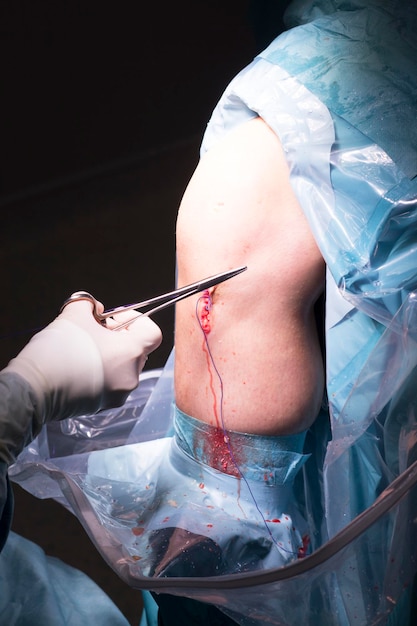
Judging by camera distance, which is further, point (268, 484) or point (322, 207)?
point (268, 484)

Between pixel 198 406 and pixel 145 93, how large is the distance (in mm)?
1294

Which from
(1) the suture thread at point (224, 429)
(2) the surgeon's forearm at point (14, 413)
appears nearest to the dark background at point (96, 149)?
(1) the suture thread at point (224, 429)

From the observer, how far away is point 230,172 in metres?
1.04

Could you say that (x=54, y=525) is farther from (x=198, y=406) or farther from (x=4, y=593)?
(x=198, y=406)

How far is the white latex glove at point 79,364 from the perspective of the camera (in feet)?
3.15

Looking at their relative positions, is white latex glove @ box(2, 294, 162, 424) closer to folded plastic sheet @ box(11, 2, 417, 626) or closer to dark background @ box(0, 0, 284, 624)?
folded plastic sheet @ box(11, 2, 417, 626)

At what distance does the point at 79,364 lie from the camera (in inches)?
38.7

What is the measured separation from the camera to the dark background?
1.96 meters

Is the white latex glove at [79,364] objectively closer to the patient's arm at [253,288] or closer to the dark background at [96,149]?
the patient's arm at [253,288]

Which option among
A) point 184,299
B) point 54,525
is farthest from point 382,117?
point 54,525

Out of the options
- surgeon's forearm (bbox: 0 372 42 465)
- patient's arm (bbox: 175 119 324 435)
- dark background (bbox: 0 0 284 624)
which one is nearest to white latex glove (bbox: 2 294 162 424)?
surgeon's forearm (bbox: 0 372 42 465)

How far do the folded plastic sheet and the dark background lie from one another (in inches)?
38.5

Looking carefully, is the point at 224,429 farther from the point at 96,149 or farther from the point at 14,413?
the point at 96,149

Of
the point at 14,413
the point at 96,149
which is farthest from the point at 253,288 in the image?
the point at 96,149
